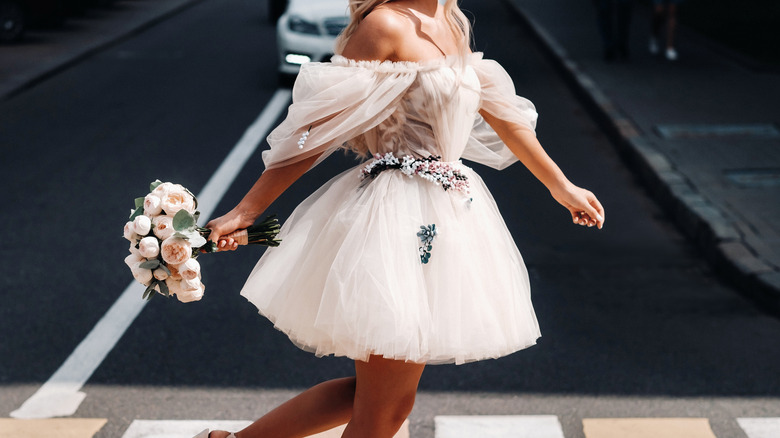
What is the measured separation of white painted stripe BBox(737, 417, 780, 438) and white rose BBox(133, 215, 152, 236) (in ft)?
8.97

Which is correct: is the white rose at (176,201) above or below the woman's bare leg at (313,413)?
above

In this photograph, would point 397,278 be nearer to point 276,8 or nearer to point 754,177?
point 754,177

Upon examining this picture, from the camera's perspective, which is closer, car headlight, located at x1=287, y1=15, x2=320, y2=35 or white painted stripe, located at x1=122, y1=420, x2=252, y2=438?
white painted stripe, located at x1=122, y1=420, x2=252, y2=438

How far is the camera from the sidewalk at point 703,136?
21.5 ft

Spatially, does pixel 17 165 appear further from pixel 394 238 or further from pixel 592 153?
pixel 394 238

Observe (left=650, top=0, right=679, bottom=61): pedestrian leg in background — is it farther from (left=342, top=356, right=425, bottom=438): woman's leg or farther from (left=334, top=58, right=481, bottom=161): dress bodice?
(left=342, top=356, right=425, bottom=438): woman's leg

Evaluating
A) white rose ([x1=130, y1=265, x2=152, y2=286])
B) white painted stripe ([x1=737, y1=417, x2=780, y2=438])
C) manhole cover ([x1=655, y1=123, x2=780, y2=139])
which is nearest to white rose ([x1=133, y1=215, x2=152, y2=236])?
white rose ([x1=130, y1=265, x2=152, y2=286])

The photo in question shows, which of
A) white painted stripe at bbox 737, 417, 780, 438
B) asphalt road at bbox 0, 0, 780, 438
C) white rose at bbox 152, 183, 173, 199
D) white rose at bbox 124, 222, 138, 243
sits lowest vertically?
asphalt road at bbox 0, 0, 780, 438

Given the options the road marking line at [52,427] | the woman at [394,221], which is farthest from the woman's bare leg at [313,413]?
the road marking line at [52,427]

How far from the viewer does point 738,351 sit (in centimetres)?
503

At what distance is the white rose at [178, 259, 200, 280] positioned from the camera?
282 cm

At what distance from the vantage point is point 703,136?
986 cm

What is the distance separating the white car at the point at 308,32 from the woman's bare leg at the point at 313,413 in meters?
9.82

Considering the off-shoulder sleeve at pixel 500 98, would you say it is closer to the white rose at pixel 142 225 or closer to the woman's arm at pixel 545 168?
the woman's arm at pixel 545 168
